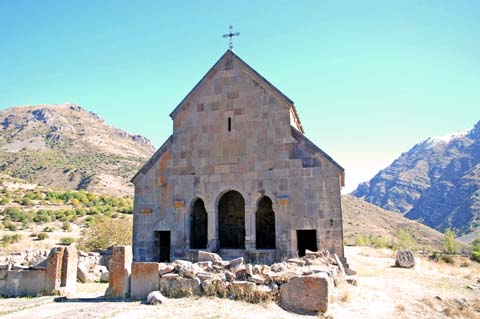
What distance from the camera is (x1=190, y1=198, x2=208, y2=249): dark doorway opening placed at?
15.9 m

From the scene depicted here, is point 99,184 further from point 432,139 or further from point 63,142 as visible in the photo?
point 432,139

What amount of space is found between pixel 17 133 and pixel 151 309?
90809 mm

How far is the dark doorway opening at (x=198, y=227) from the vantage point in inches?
624

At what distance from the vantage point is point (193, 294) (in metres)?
9.24

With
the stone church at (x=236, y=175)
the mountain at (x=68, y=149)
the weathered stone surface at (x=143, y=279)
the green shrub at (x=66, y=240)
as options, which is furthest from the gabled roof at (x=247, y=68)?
the mountain at (x=68, y=149)

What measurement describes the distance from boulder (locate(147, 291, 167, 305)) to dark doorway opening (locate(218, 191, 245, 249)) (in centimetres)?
806

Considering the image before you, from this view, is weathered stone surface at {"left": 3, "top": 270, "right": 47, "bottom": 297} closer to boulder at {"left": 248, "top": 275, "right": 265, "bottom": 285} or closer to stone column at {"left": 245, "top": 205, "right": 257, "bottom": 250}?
boulder at {"left": 248, "top": 275, "right": 265, "bottom": 285}

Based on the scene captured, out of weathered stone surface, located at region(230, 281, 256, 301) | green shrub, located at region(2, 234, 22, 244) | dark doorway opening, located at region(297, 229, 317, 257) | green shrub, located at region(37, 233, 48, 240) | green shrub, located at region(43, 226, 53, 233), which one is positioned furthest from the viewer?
green shrub, located at region(43, 226, 53, 233)

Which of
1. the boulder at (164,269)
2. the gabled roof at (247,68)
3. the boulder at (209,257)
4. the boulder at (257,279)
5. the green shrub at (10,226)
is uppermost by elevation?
the gabled roof at (247,68)

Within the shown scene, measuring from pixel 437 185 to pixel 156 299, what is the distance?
116 metres

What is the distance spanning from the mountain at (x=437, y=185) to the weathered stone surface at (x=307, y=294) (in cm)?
7263

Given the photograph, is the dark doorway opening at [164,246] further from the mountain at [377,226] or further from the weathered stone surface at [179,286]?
the mountain at [377,226]

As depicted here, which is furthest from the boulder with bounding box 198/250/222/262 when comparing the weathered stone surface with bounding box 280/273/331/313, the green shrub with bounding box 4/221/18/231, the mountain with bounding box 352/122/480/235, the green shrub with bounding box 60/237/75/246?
the mountain with bounding box 352/122/480/235

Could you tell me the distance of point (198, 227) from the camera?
53.9 feet
